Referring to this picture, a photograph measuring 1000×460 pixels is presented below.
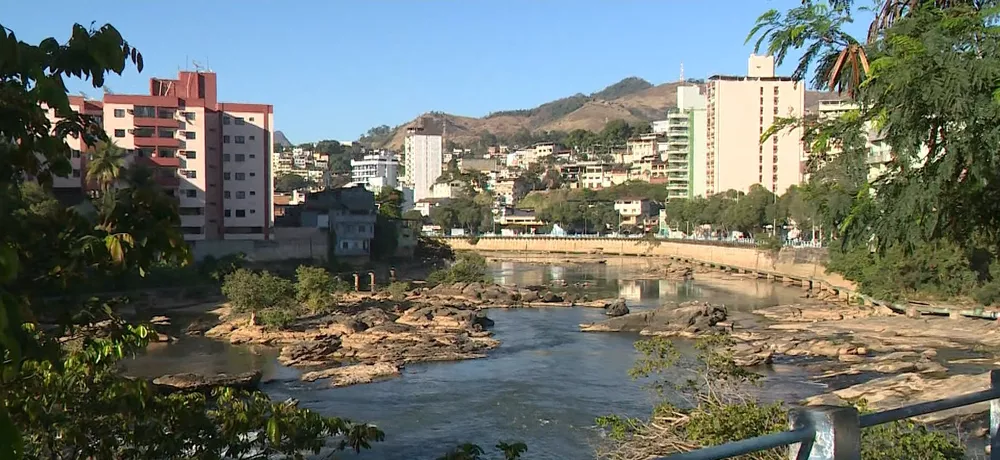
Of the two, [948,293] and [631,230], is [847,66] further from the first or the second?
[631,230]

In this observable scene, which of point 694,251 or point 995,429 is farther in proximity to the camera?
point 694,251

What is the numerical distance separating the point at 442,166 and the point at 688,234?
222 ft

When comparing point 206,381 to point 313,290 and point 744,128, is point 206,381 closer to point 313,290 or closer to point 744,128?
point 313,290

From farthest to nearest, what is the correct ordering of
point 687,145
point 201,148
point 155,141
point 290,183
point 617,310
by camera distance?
point 290,183 < point 687,145 < point 201,148 < point 155,141 < point 617,310

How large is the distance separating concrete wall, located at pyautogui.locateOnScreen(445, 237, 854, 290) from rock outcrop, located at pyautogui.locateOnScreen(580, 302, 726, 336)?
15869 mm

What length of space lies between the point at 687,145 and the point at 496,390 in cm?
7684

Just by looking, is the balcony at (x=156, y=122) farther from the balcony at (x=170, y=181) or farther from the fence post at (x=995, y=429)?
the fence post at (x=995, y=429)

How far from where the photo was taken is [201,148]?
44.0 meters

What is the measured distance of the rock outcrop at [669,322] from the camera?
109ft

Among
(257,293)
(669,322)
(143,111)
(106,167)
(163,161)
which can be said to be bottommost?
(669,322)

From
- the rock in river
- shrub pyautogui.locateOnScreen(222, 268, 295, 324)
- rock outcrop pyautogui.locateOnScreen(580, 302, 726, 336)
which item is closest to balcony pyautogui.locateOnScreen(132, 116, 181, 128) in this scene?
shrub pyautogui.locateOnScreen(222, 268, 295, 324)

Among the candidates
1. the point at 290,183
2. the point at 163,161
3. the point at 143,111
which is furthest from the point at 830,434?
the point at 290,183

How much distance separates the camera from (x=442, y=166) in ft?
477

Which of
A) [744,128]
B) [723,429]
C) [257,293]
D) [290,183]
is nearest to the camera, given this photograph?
[723,429]
